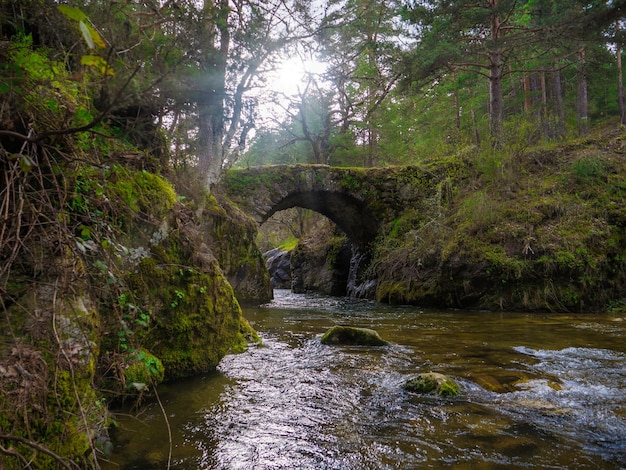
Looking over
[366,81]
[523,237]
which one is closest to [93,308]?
[523,237]

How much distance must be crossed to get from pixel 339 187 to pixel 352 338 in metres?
8.84

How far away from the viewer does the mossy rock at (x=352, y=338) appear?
5418 millimetres

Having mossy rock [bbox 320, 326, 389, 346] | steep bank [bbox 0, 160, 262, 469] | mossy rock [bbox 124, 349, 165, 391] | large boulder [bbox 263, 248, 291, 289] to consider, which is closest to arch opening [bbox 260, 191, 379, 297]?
large boulder [bbox 263, 248, 291, 289]

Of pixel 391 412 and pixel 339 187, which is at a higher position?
pixel 339 187

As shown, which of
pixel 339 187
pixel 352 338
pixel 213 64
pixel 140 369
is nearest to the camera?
pixel 140 369

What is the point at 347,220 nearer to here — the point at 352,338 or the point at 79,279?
the point at 352,338

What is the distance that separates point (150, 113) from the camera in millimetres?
3854

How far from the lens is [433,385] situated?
3.48 meters

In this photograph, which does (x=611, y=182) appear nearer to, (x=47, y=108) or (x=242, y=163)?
(x=47, y=108)

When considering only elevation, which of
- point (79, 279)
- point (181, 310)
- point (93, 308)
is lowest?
point (181, 310)

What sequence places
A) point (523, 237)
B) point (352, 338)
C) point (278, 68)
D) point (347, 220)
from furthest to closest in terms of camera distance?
point (347, 220)
point (523, 237)
point (278, 68)
point (352, 338)

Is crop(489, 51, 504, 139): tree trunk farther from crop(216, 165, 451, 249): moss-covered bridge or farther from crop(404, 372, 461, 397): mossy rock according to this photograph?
crop(404, 372, 461, 397): mossy rock

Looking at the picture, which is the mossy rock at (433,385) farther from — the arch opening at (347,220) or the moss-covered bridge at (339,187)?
the arch opening at (347,220)

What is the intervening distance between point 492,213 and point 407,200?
3603mm
